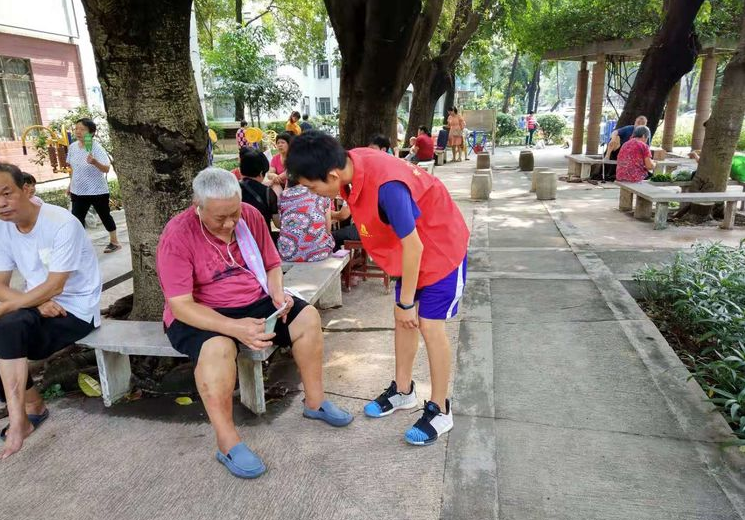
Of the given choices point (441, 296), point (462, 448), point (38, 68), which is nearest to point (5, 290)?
point (441, 296)

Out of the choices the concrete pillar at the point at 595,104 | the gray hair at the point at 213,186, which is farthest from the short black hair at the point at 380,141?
the concrete pillar at the point at 595,104

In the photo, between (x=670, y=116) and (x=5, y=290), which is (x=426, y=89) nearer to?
(x=670, y=116)

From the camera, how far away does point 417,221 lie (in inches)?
102

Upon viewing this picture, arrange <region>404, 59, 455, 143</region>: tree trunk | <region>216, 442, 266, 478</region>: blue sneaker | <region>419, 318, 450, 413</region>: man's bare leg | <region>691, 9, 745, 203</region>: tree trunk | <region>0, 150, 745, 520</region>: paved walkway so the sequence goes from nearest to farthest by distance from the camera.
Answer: <region>0, 150, 745, 520</region>: paved walkway, <region>216, 442, 266, 478</region>: blue sneaker, <region>419, 318, 450, 413</region>: man's bare leg, <region>691, 9, 745, 203</region>: tree trunk, <region>404, 59, 455, 143</region>: tree trunk

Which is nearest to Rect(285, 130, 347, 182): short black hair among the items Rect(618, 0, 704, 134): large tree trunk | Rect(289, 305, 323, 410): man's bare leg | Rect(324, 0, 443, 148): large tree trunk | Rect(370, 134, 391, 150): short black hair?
Rect(289, 305, 323, 410): man's bare leg

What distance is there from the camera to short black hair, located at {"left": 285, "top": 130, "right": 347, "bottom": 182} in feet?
7.64

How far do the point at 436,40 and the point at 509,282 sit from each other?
12.4 metres

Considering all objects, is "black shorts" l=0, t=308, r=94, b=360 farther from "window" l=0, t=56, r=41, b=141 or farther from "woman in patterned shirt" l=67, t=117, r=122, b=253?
"window" l=0, t=56, r=41, b=141

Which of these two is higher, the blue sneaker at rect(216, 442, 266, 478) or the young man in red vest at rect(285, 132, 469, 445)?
the young man in red vest at rect(285, 132, 469, 445)

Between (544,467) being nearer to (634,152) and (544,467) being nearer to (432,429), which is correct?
(432,429)

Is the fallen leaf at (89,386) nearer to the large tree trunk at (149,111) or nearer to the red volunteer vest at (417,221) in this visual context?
the large tree trunk at (149,111)


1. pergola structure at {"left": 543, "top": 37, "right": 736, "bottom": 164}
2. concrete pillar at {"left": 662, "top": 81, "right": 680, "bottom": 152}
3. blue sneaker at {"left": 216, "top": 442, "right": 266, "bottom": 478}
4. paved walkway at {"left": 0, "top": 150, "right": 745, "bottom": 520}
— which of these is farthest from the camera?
concrete pillar at {"left": 662, "top": 81, "right": 680, "bottom": 152}

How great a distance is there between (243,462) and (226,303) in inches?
32.0

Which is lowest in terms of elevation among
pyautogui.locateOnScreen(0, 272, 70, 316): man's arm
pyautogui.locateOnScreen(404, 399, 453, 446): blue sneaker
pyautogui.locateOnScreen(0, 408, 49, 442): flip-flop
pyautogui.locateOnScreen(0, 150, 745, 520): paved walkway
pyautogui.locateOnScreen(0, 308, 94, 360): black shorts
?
pyautogui.locateOnScreen(0, 150, 745, 520): paved walkway
